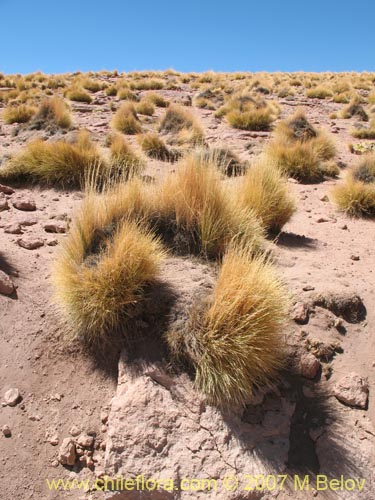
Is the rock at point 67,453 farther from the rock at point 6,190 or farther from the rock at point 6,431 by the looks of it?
the rock at point 6,190

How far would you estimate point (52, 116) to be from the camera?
8539 mm

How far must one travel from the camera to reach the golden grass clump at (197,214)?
372cm

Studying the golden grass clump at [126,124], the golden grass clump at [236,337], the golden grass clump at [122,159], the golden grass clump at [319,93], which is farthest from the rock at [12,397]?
the golden grass clump at [319,93]

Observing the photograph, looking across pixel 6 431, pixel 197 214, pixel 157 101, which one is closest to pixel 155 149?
pixel 197 214

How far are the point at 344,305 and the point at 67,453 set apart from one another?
7.74ft

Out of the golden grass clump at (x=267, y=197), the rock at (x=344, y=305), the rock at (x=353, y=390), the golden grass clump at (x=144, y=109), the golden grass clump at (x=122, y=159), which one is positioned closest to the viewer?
the rock at (x=353, y=390)

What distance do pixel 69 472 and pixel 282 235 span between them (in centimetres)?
334

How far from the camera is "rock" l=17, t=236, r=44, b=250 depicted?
3.88m

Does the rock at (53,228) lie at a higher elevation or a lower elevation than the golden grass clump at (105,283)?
lower

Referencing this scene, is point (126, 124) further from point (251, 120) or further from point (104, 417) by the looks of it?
point (104, 417)

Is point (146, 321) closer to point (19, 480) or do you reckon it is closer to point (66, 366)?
point (66, 366)

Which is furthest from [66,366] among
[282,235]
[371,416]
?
[282,235]

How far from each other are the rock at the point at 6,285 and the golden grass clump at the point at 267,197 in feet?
7.67

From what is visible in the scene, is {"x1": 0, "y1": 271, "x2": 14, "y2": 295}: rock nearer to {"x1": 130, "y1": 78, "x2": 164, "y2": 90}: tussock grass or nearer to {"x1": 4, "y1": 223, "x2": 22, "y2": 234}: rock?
{"x1": 4, "y1": 223, "x2": 22, "y2": 234}: rock
